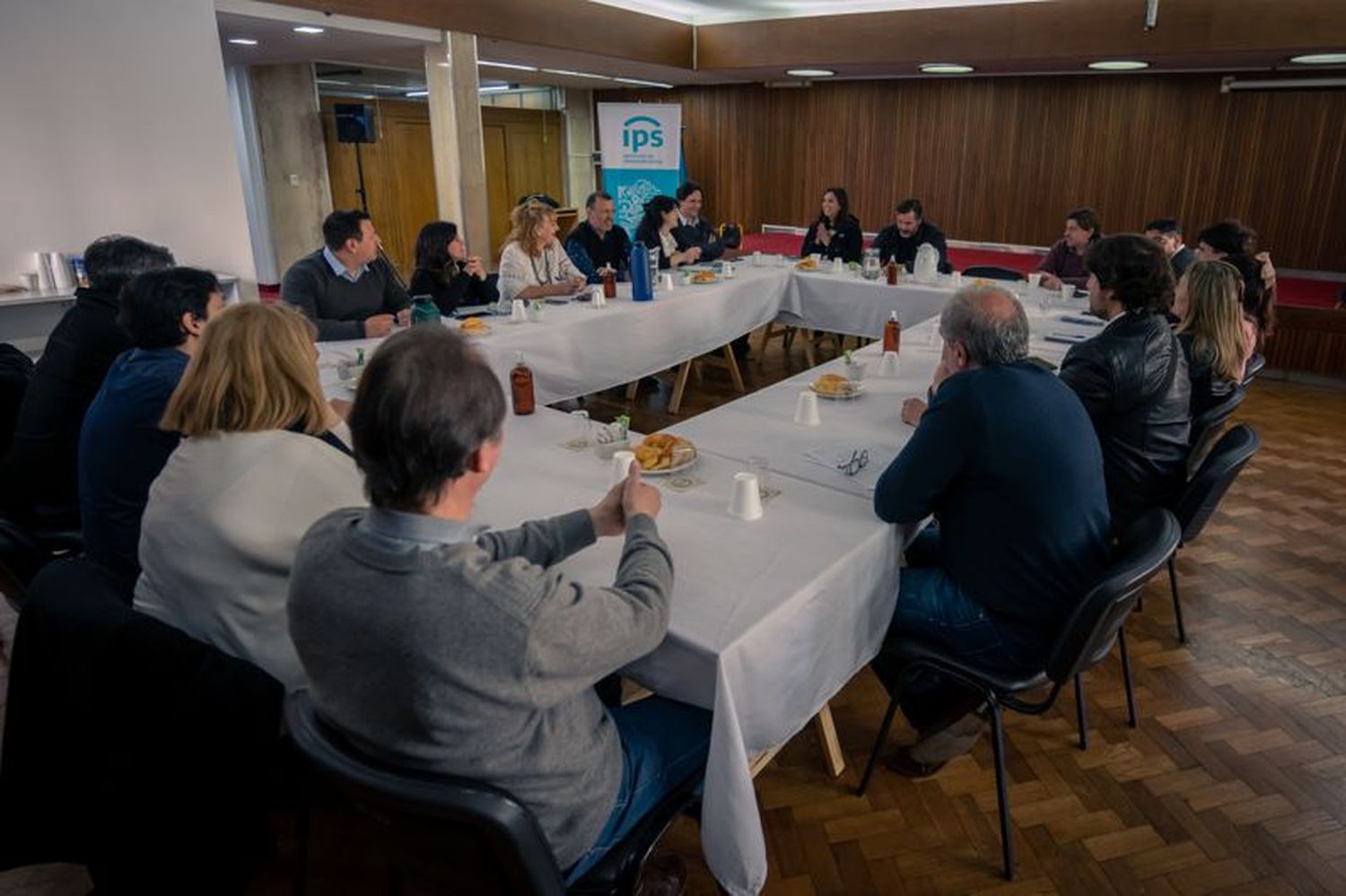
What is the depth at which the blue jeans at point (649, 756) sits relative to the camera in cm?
135

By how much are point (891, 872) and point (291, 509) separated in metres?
1.55

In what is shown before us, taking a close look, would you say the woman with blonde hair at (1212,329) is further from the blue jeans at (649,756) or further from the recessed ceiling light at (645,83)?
the recessed ceiling light at (645,83)

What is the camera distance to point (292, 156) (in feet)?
29.1

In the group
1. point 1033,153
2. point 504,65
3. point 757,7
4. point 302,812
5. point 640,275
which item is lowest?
point 302,812

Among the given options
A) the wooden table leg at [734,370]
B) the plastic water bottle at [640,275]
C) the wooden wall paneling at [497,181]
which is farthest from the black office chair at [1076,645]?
the wooden wall paneling at [497,181]

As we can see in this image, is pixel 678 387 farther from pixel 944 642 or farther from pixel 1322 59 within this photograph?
pixel 1322 59

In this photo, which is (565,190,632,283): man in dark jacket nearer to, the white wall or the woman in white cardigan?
the white wall

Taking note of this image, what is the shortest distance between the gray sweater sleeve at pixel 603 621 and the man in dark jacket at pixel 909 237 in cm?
499

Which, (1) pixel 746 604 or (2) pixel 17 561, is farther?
(2) pixel 17 561

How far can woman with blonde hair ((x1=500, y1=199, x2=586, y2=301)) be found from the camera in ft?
15.1

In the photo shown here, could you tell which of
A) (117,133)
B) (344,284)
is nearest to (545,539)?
(344,284)

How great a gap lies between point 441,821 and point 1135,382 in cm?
216

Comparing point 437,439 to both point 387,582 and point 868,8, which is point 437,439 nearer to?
Answer: point 387,582

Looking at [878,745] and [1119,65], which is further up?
[1119,65]
